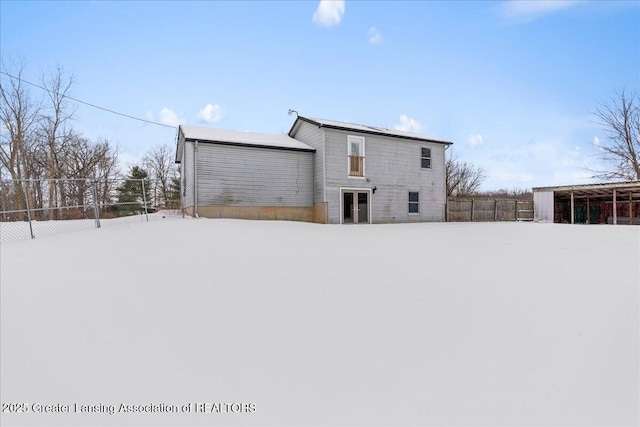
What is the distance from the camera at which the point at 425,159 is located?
16016 mm

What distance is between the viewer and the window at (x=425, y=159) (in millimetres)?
15938

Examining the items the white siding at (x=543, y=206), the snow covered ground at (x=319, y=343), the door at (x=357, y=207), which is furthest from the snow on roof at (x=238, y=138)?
the white siding at (x=543, y=206)

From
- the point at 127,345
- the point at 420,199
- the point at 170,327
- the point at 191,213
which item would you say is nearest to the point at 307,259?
the point at 170,327

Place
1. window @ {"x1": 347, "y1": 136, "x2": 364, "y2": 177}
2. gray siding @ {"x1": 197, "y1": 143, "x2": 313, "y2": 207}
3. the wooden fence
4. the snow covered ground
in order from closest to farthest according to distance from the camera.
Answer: the snow covered ground → gray siding @ {"x1": 197, "y1": 143, "x2": 313, "y2": 207} → window @ {"x1": 347, "y1": 136, "x2": 364, "y2": 177} → the wooden fence

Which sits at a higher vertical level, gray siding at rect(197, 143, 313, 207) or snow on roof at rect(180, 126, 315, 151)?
snow on roof at rect(180, 126, 315, 151)

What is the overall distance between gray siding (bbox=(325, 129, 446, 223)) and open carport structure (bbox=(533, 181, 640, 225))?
7730 mm

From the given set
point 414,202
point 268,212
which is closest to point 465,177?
point 414,202

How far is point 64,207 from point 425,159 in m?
15.2

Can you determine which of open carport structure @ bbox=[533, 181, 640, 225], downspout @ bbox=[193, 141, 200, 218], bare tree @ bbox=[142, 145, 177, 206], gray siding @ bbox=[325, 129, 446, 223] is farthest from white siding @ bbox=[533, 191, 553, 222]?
bare tree @ bbox=[142, 145, 177, 206]

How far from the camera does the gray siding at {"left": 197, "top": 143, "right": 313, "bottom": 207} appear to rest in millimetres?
11625

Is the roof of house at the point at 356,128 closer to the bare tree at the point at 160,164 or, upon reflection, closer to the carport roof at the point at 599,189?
the carport roof at the point at 599,189

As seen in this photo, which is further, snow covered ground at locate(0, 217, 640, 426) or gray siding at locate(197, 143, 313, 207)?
gray siding at locate(197, 143, 313, 207)

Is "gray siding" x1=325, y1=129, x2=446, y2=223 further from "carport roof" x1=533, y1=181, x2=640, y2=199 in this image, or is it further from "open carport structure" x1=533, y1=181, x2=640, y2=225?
"open carport structure" x1=533, y1=181, x2=640, y2=225

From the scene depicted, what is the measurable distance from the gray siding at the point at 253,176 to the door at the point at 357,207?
7.02 ft
